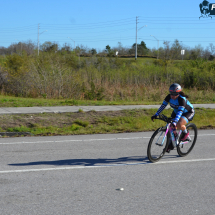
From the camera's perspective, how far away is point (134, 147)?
8281 mm

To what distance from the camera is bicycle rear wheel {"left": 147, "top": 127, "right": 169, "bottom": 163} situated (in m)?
6.50

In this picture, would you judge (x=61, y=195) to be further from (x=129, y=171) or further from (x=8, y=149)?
(x=8, y=149)

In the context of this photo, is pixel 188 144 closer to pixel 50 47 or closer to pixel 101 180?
pixel 101 180

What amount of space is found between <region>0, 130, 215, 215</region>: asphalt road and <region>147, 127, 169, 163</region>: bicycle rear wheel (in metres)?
0.17

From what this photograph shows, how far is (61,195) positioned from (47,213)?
0.66 meters

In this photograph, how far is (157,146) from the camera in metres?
6.70

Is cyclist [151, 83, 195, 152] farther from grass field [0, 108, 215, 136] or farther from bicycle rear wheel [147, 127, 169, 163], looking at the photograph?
grass field [0, 108, 215, 136]

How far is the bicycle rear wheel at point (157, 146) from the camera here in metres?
6.50

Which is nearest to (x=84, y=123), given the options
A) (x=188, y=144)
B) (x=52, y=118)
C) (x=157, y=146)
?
(x=52, y=118)

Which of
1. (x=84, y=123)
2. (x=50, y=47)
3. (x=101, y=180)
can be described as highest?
(x=50, y=47)

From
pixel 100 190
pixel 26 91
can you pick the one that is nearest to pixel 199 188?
pixel 100 190

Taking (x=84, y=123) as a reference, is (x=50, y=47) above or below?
above

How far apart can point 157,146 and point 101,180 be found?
179 centimetres

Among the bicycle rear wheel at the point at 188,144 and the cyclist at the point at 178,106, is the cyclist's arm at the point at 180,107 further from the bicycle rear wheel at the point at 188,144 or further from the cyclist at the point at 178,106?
the bicycle rear wheel at the point at 188,144
